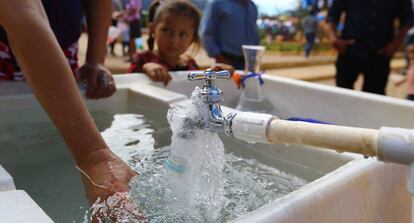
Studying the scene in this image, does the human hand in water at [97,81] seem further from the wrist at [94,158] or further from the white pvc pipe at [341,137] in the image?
the white pvc pipe at [341,137]

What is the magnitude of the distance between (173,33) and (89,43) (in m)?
0.63

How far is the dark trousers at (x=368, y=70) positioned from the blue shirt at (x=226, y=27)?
0.69 m

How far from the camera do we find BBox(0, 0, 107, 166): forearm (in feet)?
2.27

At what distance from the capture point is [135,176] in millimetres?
728

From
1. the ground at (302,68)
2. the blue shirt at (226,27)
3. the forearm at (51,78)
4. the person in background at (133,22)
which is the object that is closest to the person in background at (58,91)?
the forearm at (51,78)

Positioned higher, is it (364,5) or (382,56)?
(364,5)

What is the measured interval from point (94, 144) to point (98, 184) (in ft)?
0.23

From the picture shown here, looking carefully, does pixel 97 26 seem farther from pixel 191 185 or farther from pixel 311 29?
pixel 311 29

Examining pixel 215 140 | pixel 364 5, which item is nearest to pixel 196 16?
pixel 364 5

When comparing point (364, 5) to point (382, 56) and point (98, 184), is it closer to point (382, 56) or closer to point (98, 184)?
point (382, 56)

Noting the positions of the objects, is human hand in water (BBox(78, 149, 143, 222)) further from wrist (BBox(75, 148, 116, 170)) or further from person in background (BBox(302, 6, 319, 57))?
person in background (BBox(302, 6, 319, 57))

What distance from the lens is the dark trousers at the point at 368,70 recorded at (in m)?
2.81

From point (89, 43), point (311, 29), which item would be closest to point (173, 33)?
point (89, 43)

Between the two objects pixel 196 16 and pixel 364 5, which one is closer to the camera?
pixel 196 16
